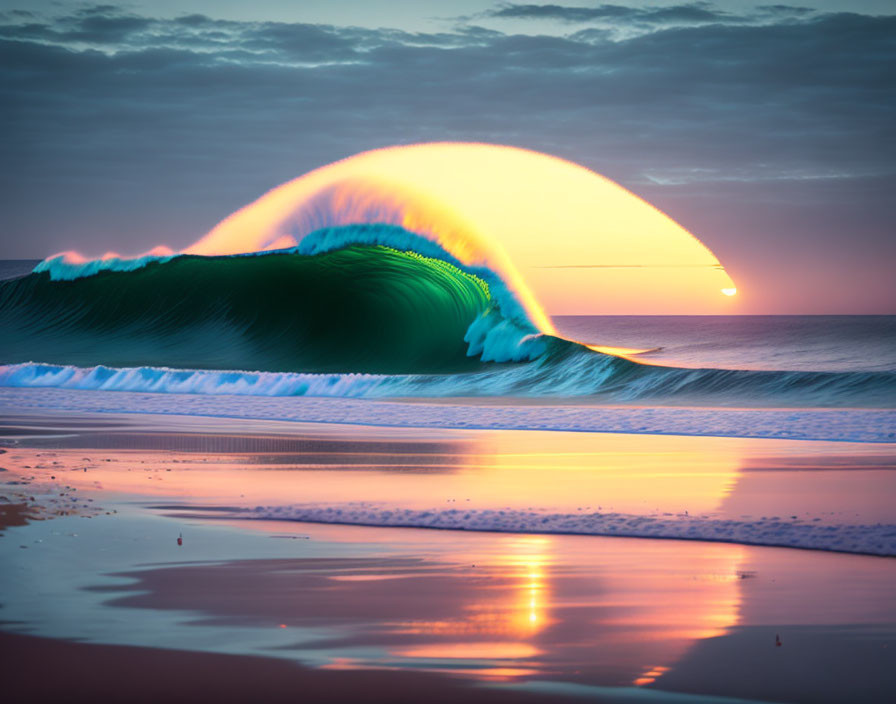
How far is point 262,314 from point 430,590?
2013cm

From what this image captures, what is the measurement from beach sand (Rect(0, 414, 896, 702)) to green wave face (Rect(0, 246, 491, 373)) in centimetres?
1328

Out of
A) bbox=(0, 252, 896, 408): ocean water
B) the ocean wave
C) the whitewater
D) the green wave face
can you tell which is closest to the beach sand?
the whitewater

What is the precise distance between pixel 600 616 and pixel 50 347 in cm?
2164

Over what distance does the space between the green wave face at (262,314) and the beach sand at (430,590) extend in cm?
1328

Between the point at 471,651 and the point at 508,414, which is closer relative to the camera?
the point at 471,651

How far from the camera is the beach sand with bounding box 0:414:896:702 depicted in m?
3.28

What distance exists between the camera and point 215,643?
3607 mm

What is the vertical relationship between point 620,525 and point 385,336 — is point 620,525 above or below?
below

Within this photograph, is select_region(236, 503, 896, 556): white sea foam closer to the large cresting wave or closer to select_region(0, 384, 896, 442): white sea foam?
select_region(0, 384, 896, 442): white sea foam

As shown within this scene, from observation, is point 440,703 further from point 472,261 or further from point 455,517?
point 472,261

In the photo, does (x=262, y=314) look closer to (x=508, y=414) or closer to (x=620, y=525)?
(x=508, y=414)

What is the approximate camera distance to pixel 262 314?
24.0 metres

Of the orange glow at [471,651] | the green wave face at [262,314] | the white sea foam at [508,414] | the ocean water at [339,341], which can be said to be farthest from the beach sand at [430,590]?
the green wave face at [262,314]

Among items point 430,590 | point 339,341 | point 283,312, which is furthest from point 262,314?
point 430,590
